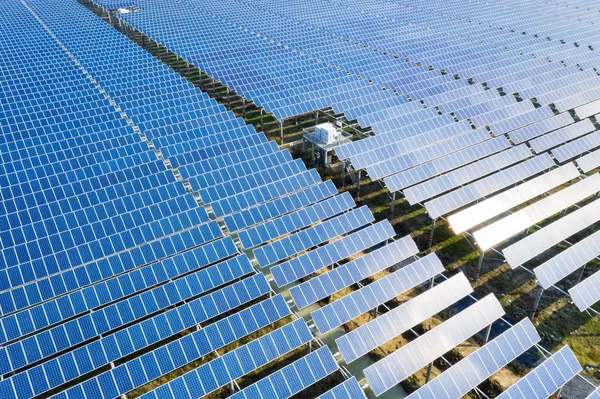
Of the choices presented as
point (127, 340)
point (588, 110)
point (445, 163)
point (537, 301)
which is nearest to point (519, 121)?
point (588, 110)

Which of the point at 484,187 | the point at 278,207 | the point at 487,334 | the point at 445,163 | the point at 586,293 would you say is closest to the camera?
the point at 487,334

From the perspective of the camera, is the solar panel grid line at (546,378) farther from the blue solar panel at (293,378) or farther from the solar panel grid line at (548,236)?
the blue solar panel at (293,378)

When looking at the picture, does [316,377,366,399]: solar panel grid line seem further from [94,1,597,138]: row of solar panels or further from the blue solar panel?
[94,1,597,138]: row of solar panels

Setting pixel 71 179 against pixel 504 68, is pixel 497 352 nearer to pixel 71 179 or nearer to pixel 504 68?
pixel 71 179

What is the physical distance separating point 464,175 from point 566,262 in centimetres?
757

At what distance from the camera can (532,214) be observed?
22672 millimetres

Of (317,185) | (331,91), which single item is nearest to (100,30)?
(331,91)

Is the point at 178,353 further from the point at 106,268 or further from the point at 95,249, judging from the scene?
the point at 95,249

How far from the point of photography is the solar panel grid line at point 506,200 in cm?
2197

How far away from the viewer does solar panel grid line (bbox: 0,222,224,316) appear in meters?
16.3

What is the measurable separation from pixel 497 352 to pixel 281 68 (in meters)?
31.7

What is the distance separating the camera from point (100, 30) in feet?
170

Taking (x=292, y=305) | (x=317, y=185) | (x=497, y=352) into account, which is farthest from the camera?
(x=317, y=185)

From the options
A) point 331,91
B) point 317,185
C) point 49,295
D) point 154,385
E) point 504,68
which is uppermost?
point 504,68
